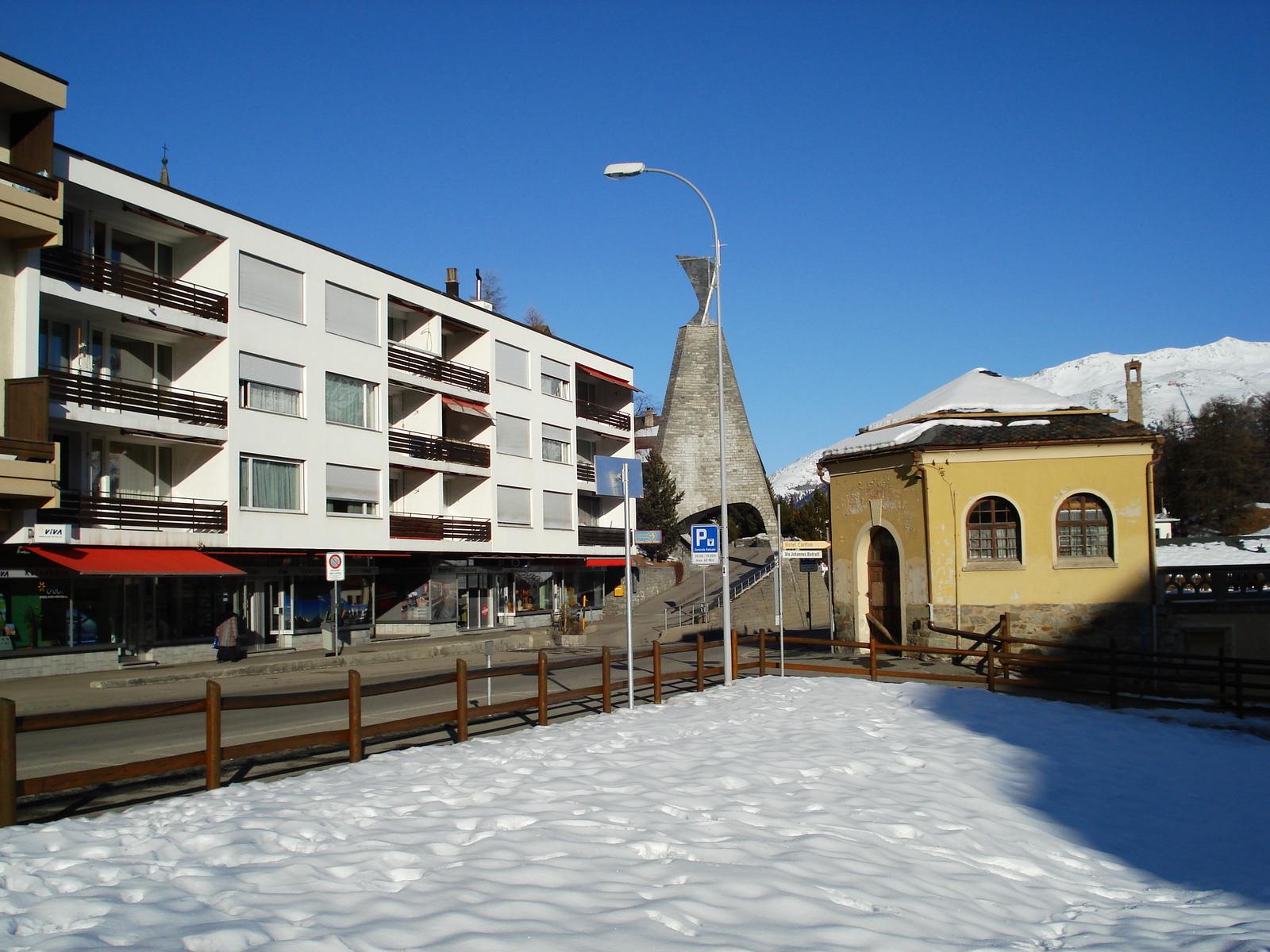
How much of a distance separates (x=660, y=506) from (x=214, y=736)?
49.2 meters

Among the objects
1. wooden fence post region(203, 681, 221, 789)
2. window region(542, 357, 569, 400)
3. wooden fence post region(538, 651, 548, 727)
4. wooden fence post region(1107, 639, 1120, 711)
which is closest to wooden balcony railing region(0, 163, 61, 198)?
wooden fence post region(538, 651, 548, 727)

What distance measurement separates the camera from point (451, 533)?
35.9 m

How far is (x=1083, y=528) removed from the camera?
21.4 meters

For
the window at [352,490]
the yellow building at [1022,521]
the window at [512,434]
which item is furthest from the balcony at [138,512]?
the yellow building at [1022,521]

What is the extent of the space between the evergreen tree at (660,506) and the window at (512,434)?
16.4 meters

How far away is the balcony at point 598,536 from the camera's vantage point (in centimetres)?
4431

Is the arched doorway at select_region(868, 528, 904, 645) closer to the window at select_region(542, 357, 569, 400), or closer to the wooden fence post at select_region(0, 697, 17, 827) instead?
the wooden fence post at select_region(0, 697, 17, 827)

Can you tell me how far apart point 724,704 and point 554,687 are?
4.68 m

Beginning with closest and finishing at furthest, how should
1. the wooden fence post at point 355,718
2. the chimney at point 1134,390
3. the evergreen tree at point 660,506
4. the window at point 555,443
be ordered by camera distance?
the wooden fence post at point 355,718 < the chimney at point 1134,390 < the window at point 555,443 < the evergreen tree at point 660,506

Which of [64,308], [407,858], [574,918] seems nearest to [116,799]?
[407,858]

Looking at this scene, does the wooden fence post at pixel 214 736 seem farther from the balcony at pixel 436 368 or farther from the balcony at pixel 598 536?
the balcony at pixel 598 536

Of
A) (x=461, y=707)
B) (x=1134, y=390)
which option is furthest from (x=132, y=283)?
(x=1134, y=390)

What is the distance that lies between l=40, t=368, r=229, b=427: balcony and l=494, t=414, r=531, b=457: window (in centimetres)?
1366

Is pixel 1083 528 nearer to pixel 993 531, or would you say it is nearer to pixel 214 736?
pixel 993 531
